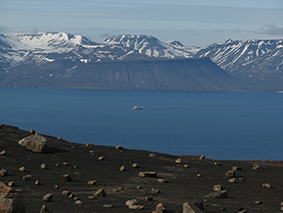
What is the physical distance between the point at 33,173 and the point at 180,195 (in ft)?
24.4

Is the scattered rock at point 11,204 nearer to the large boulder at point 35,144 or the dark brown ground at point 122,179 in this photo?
the dark brown ground at point 122,179

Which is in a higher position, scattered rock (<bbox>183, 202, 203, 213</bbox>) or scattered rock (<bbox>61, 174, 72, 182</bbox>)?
scattered rock (<bbox>61, 174, 72, 182</bbox>)

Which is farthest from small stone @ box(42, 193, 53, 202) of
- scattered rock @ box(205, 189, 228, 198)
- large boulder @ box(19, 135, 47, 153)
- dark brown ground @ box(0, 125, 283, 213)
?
large boulder @ box(19, 135, 47, 153)

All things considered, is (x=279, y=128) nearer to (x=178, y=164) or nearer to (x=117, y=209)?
(x=178, y=164)

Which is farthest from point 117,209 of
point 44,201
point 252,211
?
point 252,211

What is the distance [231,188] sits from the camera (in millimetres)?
20531

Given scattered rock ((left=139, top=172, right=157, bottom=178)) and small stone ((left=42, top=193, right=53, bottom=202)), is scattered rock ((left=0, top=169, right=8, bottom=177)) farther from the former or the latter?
scattered rock ((left=139, top=172, right=157, bottom=178))

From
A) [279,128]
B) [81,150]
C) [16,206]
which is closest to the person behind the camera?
[16,206]

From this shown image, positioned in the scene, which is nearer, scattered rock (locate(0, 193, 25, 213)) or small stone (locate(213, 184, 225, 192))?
scattered rock (locate(0, 193, 25, 213))

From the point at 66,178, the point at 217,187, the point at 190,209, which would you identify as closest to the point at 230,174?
the point at 217,187

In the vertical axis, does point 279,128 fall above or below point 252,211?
above

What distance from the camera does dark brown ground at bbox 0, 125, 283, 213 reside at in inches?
644

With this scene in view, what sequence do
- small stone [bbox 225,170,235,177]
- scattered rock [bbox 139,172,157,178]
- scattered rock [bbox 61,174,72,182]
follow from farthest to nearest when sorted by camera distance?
small stone [bbox 225,170,235,177], scattered rock [bbox 139,172,157,178], scattered rock [bbox 61,174,72,182]

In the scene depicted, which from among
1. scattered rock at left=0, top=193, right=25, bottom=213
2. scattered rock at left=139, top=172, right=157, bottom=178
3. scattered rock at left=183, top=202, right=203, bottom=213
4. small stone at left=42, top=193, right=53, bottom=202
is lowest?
scattered rock at left=0, top=193, right=25, bottom=213
